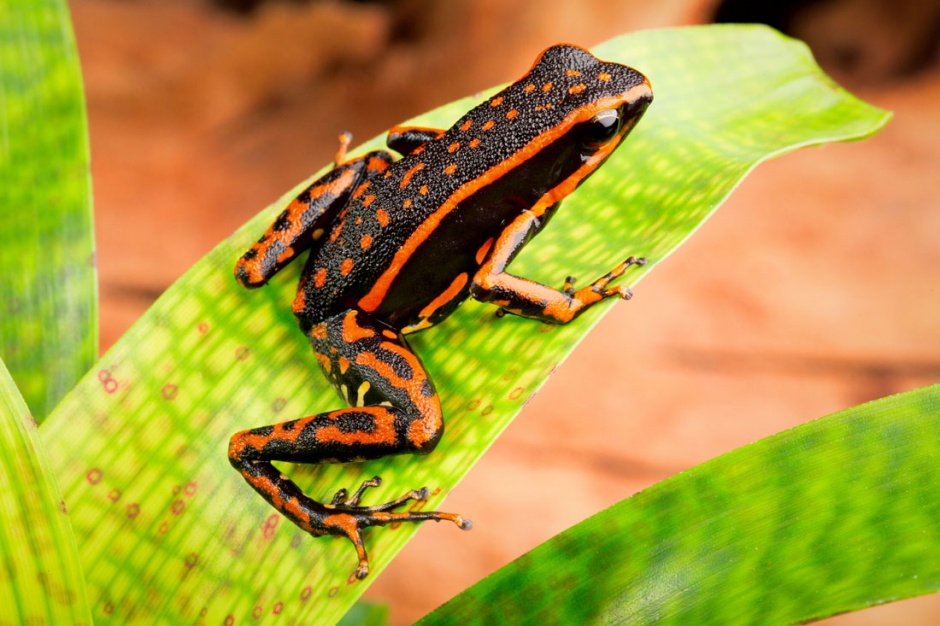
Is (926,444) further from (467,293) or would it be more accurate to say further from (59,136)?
(59,136)

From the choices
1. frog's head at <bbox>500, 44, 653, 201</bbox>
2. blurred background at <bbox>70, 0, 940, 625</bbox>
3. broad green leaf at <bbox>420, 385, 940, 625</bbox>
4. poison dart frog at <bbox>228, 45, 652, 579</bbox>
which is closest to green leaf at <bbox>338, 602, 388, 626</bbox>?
poison dart frog at <bbox>228, 45, 652, 579</bbox>

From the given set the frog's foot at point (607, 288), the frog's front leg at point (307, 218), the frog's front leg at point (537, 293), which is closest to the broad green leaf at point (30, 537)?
the frog's front leg at point (307, 218)

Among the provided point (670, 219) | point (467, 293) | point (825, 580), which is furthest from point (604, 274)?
point (825, 580)

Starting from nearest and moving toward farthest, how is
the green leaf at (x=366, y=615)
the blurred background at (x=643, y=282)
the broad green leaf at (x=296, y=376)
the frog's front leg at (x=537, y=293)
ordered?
the broad green leaf at (x=296, y=376), the frog's front leg at (x=537, y=293), the green leaf at (x=366, y=615), the blurred background at (x=643, y=282)

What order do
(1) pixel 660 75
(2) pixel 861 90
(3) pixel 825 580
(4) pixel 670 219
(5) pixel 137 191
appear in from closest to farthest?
(3) pixel 825 580 → (4) pixel 670 219 → (1) pixel 660 75 → (5) pixel 137 191 → (2) pixel 861 90

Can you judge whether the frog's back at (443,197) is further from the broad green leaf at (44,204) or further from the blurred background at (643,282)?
the blurred background at (643,282)

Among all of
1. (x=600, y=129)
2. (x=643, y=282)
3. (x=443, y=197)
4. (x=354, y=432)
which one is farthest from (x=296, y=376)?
(x=643, y=282)
